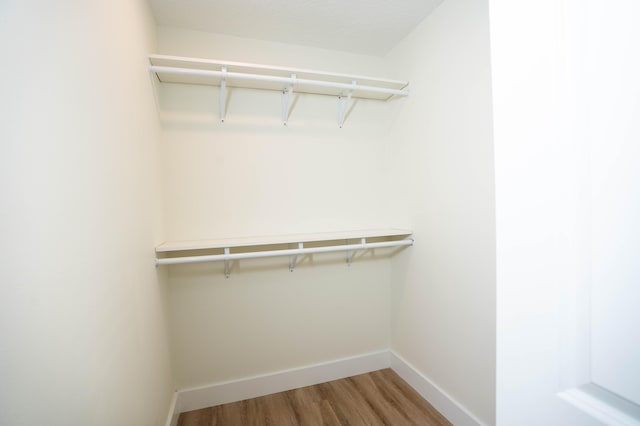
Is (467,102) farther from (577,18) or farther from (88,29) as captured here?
(88,29)

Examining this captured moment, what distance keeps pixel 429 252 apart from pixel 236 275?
1236 mm

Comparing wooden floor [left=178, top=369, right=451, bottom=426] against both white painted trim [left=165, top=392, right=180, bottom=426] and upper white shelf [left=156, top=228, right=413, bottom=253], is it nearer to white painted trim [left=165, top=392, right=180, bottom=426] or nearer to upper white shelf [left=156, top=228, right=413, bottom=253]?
white painted trim [left=165, top=392, right=180, bottom=426]

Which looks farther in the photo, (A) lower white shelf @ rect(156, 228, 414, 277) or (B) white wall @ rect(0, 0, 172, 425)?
(A) lower white shelf @ rect(156, 228, 414, 277)

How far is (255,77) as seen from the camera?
4.99ft

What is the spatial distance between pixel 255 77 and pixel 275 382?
6.23 ft

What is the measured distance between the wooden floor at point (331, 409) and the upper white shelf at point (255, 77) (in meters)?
1.93

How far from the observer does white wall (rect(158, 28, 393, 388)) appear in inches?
65.7

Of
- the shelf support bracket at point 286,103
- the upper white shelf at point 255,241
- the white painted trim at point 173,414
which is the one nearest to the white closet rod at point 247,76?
the shelf support bracket at point 286,103

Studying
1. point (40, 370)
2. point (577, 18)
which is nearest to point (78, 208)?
point (40, 370)

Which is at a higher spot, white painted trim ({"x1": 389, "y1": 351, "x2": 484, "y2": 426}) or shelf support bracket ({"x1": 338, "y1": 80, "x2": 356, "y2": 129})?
shelf support bracket ({"x1": 338, "y1": 80, "x2": 356, "y2": 129})

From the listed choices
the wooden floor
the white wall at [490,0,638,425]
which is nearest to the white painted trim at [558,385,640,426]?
the white wall at [490,0,638,425]

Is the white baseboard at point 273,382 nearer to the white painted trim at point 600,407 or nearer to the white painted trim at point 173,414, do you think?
the white painted trim at point 173,414

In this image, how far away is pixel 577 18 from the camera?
1.04 feet

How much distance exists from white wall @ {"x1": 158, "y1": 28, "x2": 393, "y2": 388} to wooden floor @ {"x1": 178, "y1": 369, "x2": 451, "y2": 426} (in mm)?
176
